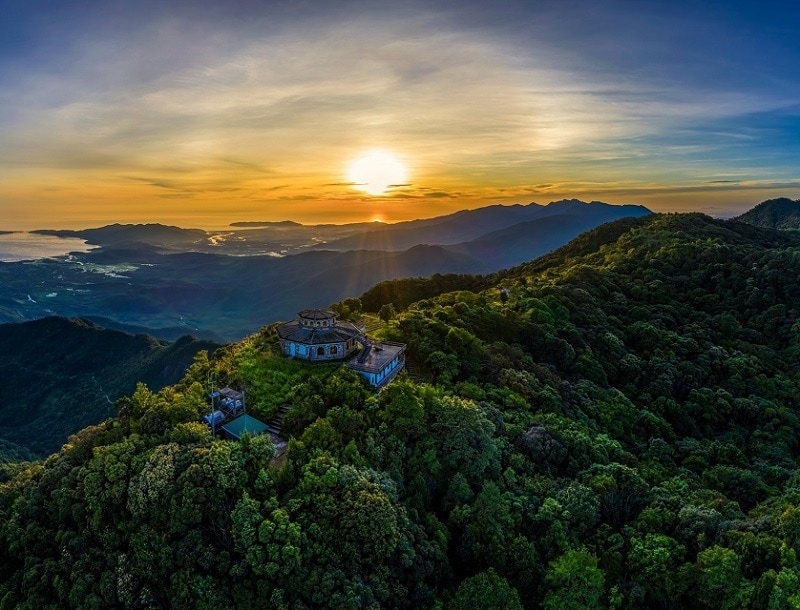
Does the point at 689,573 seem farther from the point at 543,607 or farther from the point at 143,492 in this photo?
the point at 143,492

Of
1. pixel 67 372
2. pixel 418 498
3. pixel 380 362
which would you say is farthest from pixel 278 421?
pixel 67 372

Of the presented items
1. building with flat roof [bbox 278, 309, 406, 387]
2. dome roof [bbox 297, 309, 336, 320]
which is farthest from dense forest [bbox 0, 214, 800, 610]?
dome roof [bbox 297, 309, 336, 320]

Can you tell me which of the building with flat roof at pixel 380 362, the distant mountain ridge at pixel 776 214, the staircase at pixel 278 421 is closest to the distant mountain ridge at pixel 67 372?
the staircase at pixel 278 421

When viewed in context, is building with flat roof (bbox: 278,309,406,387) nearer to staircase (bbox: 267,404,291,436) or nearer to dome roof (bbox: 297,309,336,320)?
dome roof (bbox: 297,309,336,320)

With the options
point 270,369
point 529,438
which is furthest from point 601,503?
point 270,369

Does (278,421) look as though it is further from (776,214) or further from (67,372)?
(776,214)

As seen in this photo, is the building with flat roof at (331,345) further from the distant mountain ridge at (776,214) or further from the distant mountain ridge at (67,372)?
the distant mountain ridge at (776,214)
